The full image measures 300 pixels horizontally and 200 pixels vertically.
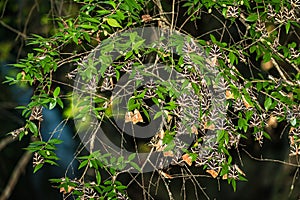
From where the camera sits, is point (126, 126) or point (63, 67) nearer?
point (126, 126)

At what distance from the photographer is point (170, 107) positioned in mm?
1706

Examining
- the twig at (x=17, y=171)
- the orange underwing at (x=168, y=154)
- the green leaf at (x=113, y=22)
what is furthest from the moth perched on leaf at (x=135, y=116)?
the twig at (x=17, y=171)

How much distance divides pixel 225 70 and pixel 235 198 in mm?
1192

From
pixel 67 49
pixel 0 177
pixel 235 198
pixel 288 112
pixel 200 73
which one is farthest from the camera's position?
pixel 0 177

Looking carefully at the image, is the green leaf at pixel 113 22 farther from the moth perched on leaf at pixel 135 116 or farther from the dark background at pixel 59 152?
the dark background at pixel 59 152

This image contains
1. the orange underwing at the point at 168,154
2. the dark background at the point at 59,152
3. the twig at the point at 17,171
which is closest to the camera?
the orange underwing at the point at 168,154

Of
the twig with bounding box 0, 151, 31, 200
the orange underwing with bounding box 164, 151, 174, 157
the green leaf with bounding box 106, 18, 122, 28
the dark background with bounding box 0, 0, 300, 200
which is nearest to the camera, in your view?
the green leaf with bounding box 106, 18, 122, 28

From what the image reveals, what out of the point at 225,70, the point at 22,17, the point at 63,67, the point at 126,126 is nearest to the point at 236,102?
the point at 225,70

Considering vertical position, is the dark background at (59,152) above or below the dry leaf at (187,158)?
below

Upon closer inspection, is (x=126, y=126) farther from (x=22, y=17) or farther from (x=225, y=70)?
→ (x=22, y=17)

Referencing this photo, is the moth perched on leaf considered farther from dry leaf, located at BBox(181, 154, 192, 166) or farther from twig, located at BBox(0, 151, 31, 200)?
twig, located at BBox(0, 151, 31, 200)

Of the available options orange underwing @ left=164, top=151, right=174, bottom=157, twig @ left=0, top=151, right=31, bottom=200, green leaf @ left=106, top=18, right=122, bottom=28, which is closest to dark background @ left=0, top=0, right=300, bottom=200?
twig @ left=0, top=151, right=31, bottom=200

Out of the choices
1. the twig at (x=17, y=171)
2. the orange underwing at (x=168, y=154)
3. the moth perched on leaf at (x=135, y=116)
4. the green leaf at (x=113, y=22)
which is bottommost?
the twig at (x=17, y=171)

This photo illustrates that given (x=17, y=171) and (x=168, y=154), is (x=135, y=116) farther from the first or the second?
(x=17, y=171)
